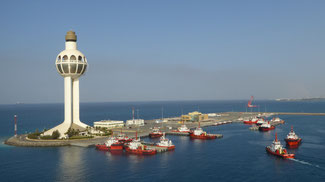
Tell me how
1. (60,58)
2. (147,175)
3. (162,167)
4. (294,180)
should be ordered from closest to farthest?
(294,180)
(147,175)
(162,167)
(60,58)

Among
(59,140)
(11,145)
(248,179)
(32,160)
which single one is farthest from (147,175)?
(11,145)

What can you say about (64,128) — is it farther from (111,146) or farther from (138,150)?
(138,150)

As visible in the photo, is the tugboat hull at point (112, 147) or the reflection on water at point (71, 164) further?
the tugboat hull at point (112, 147)

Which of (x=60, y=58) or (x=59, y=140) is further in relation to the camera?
(x=60, y=58)

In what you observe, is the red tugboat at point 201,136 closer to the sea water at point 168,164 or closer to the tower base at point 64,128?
the sea water at point 168,164

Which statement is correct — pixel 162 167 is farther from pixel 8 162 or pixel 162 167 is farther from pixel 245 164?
pixel 8 162

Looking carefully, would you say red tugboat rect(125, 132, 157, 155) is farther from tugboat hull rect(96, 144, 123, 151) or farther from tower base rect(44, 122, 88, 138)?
tower base rect(44, 122, 88, 138)

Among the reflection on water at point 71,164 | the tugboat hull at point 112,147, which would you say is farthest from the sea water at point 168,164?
the tugboat hull at point 112,147
